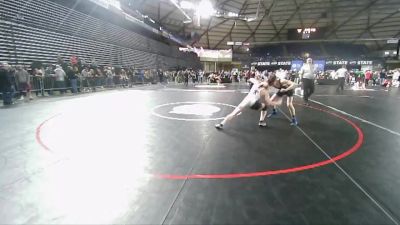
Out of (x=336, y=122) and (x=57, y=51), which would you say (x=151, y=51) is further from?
(x=336, y=122)

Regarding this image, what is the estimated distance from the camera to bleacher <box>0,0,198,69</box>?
509 inches

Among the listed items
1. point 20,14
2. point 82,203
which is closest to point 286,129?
point 82,203

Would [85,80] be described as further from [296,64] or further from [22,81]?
[296,64]

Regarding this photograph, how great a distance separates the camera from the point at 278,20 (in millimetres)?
38500

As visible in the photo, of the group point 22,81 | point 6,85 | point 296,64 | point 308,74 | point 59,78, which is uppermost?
point 296,64

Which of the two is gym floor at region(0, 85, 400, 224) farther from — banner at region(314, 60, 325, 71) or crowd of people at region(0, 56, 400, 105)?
banner at region(314, 60, 325, 71)

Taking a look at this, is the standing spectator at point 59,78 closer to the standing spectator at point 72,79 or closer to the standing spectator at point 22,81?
the standing spectator at point 72,79

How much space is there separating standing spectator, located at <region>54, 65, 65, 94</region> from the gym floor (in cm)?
821

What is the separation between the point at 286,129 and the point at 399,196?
324cm

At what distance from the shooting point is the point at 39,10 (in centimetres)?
1496

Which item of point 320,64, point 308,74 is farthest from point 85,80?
point 320,64

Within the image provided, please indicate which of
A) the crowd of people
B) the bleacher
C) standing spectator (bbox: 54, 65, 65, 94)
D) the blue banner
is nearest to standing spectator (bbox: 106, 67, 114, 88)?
the crowd of people

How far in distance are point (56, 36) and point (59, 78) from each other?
13.1 ft

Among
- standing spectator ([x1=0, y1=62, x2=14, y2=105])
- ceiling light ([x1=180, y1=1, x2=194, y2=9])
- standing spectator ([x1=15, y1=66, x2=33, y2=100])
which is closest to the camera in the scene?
standing spectator ([x1=0, y1=62, x2=14, y2=105])
